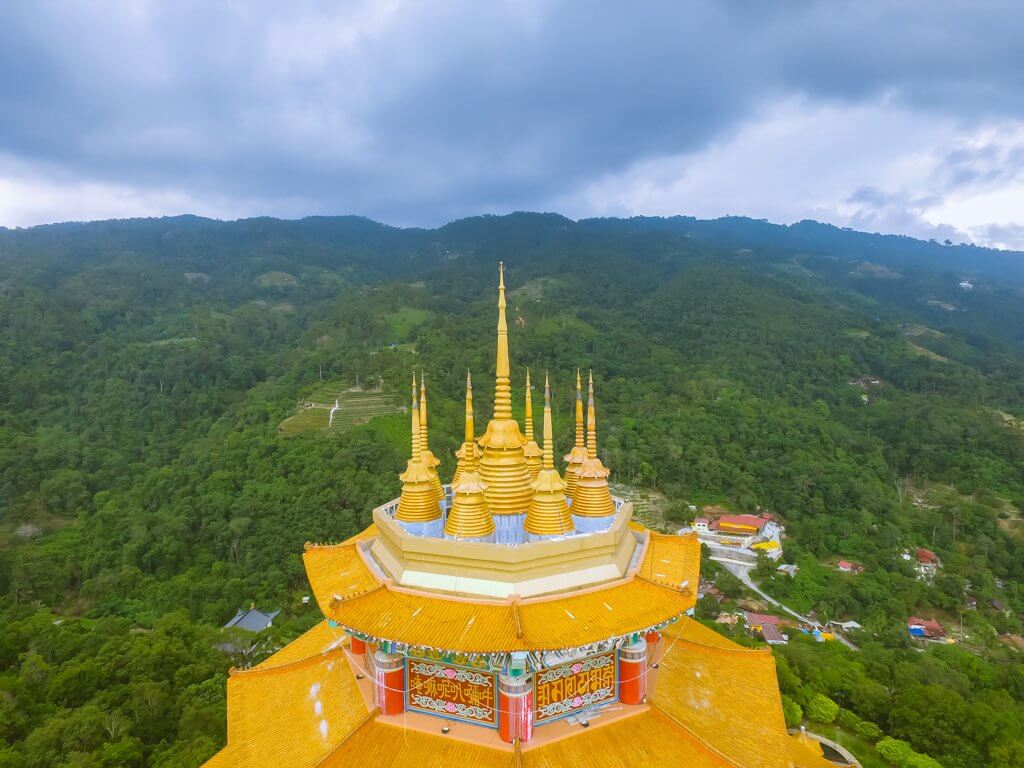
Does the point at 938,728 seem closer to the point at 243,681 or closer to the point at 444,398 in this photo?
the point at 243,681

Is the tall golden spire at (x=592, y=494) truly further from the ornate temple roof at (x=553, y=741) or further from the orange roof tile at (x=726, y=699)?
the ornate temple roof at (x=553, y=741)

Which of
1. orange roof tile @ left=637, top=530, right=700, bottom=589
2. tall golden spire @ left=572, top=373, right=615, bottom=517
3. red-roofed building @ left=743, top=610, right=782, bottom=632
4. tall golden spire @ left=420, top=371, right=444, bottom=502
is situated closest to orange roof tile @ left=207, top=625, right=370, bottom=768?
tall golden spire @ left=420, top=371, right=444, bottom=502

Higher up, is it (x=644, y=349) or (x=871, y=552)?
(x=644, y=349)

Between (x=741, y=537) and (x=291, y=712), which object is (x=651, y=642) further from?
(x=741, y=537)

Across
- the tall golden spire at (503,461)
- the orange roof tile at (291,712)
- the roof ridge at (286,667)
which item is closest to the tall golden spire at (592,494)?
the tall golden spire at (503,461)

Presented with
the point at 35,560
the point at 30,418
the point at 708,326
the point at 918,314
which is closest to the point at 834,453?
the point at 708,326
